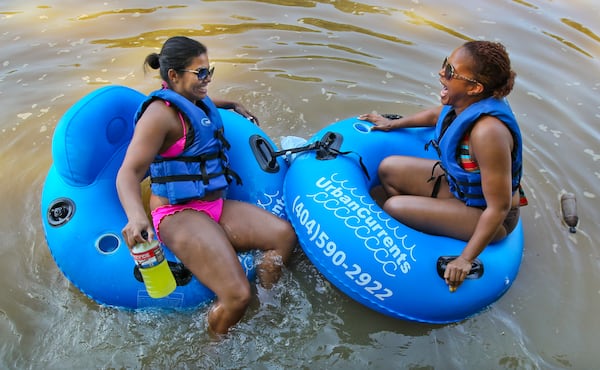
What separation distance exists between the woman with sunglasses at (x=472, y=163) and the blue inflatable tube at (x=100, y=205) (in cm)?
94

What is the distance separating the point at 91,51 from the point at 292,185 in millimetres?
3590

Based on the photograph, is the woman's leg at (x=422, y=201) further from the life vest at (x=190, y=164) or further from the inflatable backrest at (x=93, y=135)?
the inflatable backrest at (x=93, y=135)

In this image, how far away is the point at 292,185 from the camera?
10.3 feet

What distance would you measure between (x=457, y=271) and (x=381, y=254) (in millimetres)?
397

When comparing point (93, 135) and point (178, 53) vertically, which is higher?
point (178, 53)

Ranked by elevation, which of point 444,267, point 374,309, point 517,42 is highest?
point 517,42

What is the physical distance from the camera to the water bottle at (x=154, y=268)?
7.59 feet

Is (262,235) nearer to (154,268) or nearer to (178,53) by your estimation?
(154,268)

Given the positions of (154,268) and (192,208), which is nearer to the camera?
(154,268)

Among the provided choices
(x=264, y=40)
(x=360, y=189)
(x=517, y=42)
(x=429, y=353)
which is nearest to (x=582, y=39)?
(x=517, y=42)

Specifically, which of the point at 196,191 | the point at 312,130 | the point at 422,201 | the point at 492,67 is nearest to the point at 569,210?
the point at 422,201

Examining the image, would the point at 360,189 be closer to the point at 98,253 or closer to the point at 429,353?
the point at 429,353

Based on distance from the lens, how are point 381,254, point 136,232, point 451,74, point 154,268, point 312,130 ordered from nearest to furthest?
point 136,232, point 154,268, point 451,74, point 381,254, point 312,130

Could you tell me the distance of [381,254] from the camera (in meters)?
2.75
